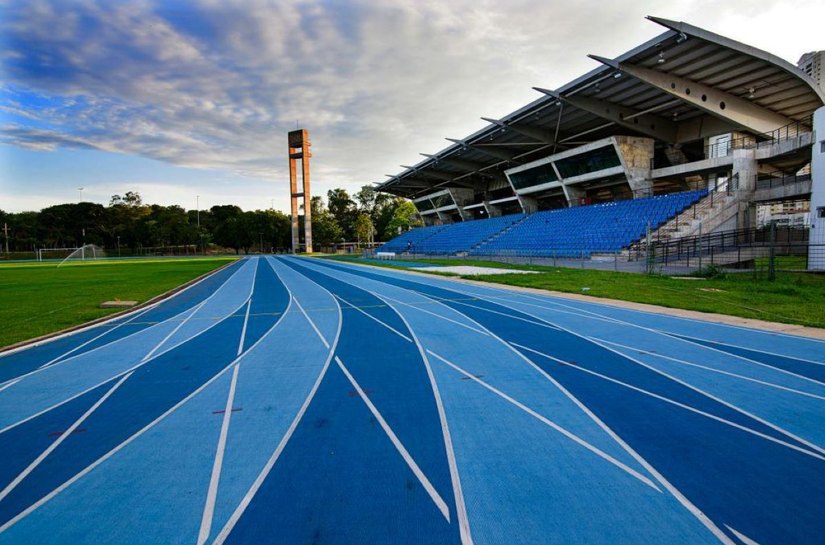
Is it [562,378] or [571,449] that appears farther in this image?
[562,378]

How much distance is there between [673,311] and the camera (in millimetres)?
9711

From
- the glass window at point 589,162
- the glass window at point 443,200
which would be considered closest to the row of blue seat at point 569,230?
the glass window at point 589,162

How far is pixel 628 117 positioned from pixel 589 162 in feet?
17.7

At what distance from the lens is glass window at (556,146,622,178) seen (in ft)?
104

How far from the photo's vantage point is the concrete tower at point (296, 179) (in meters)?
76.9

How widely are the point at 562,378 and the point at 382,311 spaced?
6.12m

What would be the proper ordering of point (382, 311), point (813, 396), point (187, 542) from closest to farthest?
point (187, 542), point (813, 396), point (382, 311)

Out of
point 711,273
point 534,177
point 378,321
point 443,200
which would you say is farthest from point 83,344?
point 443,200

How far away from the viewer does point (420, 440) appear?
12.5 ft

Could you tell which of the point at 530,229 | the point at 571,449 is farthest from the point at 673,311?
the point at 530,229

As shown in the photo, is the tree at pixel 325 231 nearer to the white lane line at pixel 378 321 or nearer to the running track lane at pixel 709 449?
the white lane line at pixel 378 321

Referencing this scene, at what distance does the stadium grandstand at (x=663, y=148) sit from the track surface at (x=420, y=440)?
13.5 meters

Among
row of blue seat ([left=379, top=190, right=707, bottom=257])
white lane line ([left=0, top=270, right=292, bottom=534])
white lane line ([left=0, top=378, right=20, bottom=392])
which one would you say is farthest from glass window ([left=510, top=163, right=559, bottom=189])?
white lane line ([left=0, top=378, right=20, bottom=392])

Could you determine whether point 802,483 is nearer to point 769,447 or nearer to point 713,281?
point 769,447
